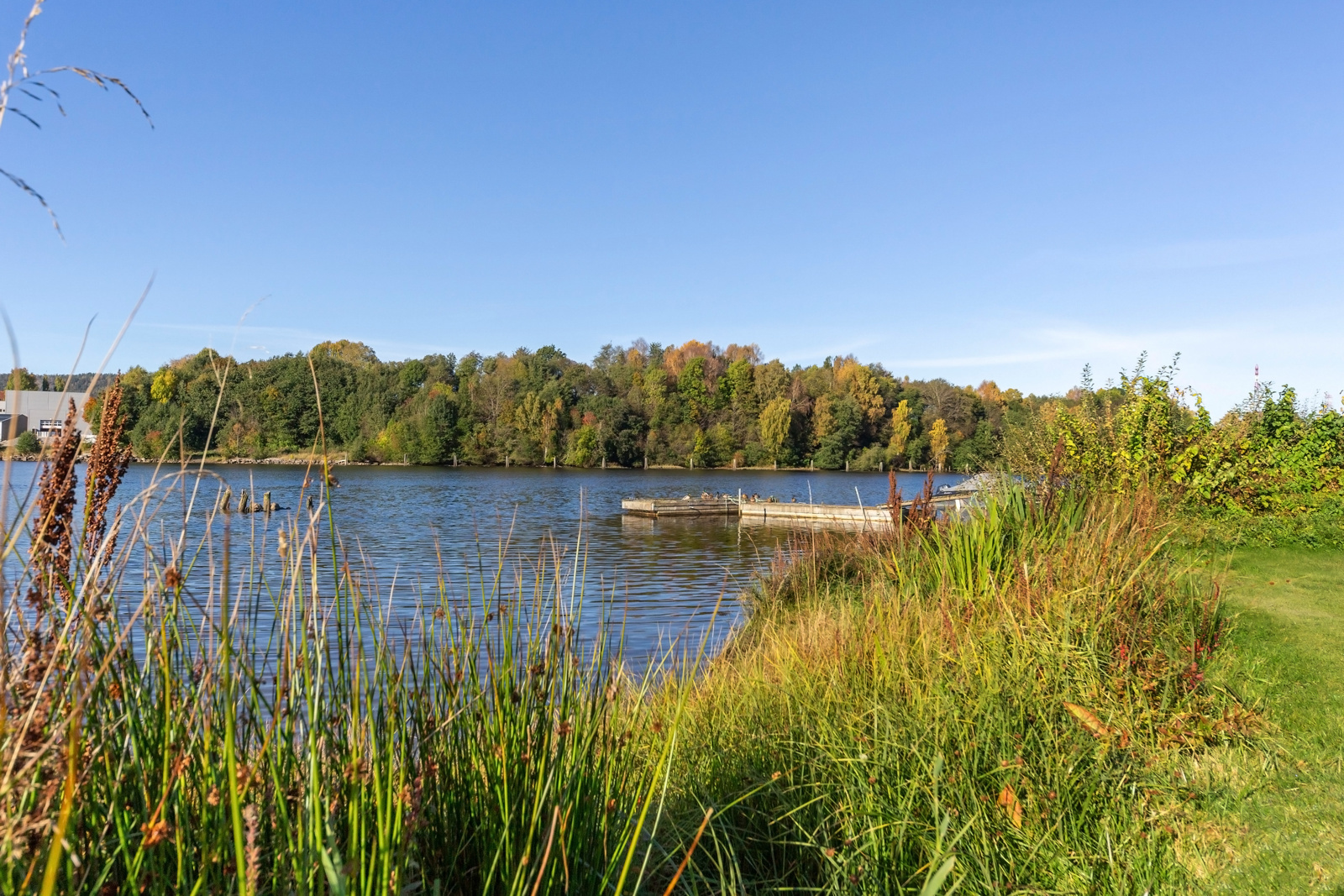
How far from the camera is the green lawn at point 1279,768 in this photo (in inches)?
143

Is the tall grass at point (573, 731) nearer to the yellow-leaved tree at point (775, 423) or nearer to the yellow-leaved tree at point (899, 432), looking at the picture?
the yellow-leaved tree at point (775, 423)

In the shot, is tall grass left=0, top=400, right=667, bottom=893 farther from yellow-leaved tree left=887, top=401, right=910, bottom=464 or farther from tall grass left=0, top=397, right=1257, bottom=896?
yellow-leaved tree left=887, top=401, right=910, bottom=464

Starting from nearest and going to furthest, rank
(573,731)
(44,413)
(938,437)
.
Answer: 1. (44,413)
2. (573,731)
3. (938,437)

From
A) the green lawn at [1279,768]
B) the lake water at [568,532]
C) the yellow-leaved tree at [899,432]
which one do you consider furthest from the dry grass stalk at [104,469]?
the yellow-leaved tree at [899,432]

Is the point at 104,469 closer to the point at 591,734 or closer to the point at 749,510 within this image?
the point at 591,734

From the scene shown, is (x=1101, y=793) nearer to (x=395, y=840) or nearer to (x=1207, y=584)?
(x=395, y=840)

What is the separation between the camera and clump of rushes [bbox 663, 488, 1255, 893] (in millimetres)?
3445

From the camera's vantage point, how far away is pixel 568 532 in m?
32.1

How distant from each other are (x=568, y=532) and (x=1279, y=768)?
2830 cm

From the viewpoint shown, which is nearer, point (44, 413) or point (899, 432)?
point (44, 413)

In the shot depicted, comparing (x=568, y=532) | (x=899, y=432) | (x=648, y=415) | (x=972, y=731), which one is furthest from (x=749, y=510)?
(x=899, y=432)

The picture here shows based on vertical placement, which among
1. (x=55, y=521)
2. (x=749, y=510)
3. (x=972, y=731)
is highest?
(x=55, y=521)

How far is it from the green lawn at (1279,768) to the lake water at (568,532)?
7.59 ft

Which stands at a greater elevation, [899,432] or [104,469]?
[899,432]
